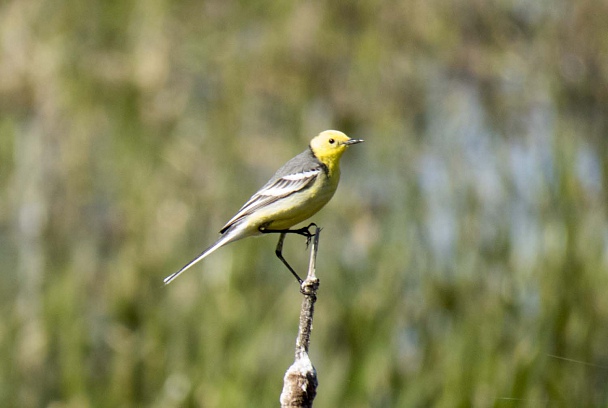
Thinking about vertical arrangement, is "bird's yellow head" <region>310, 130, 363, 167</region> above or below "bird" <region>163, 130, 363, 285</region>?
above

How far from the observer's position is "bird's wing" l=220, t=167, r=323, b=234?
223cm

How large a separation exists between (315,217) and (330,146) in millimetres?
7188

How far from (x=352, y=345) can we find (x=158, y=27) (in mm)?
8454

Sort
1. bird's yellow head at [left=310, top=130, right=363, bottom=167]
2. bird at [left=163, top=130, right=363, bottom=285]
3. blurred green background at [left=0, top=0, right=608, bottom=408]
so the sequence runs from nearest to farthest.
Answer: bird at [left=163, top=130, right=363, bottom=285]
bird's yellow head at [left=310, top=130, right=363, bottom=167]
blurred green background at [left=0, top=0, right=608, bottom=408]

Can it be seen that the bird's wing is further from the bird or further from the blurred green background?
the blurred green background

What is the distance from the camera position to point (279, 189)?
7.76 ft

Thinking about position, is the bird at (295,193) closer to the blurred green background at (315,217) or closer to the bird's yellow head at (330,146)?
the bird's yellow head at (330,146)

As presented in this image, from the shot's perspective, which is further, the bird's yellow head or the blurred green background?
the blurred green background

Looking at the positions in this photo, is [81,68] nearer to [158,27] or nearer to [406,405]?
[158,27]

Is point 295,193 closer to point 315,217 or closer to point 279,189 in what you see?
point 279,189

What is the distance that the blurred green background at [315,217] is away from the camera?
29.4 feet

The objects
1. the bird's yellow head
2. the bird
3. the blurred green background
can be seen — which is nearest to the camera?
the bird

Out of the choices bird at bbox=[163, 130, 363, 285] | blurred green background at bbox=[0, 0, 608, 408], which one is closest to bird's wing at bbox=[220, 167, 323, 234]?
bird at bbox=[163, 130, 363, 285]

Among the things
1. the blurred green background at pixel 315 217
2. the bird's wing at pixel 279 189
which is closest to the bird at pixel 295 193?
the bird's wing at pixel 279 189
